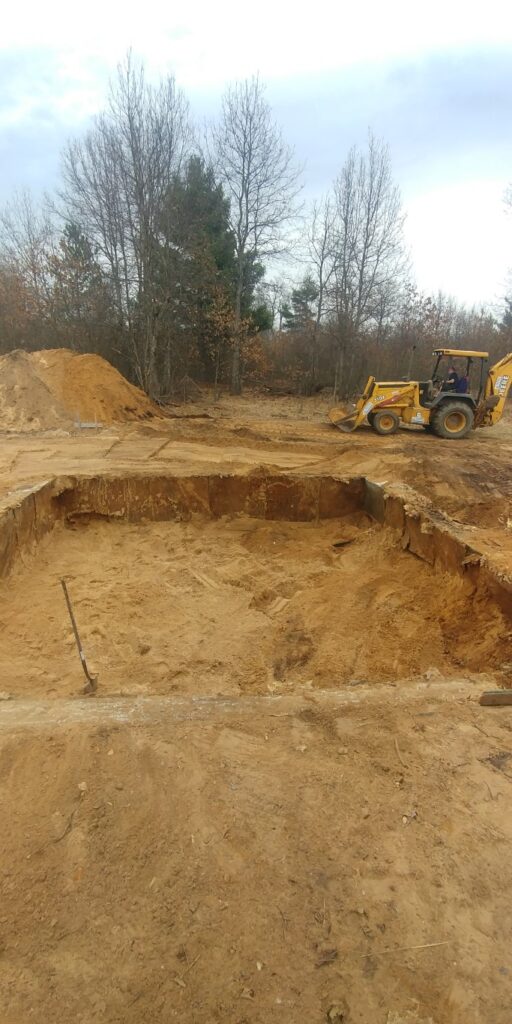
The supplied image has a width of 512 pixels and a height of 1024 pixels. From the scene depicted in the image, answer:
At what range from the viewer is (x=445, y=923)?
75.4 inches

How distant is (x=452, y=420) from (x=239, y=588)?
9.63 m

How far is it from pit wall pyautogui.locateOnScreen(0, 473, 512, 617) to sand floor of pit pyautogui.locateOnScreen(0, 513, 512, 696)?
1.03 feet

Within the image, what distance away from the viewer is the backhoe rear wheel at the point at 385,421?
13.4 meters

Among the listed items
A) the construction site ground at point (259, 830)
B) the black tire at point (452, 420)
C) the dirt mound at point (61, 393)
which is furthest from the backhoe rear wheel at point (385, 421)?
the construction site ground at point (259, 830)

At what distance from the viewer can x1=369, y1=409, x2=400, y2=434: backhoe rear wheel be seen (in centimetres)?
1342

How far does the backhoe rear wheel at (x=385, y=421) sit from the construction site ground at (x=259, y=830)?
8610mm

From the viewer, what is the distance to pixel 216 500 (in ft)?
28.3

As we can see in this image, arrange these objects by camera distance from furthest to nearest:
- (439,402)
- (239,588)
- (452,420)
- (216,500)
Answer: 1. (452,420)
2. (439,402)
3. (216,500)
4. (239,588)

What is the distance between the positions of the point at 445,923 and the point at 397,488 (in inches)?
248

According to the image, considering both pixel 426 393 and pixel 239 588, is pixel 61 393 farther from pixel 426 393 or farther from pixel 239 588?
pixel 426 393

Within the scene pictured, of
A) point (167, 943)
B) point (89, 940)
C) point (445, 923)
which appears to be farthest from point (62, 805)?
point (445, 923)

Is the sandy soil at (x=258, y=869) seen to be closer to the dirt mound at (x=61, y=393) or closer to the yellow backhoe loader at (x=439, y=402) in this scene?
the dirt mound at (x=61, y=393)

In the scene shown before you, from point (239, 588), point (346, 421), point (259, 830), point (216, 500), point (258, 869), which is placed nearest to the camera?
point (258, 869)

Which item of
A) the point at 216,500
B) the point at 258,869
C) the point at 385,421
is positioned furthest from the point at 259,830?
the point at 385,421
